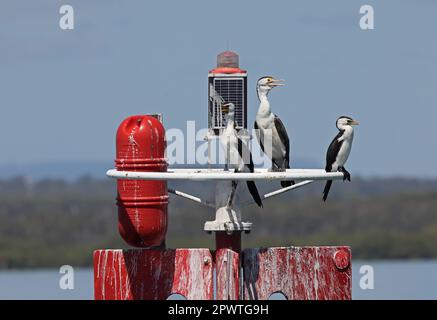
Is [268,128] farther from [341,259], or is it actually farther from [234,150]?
[341,259]

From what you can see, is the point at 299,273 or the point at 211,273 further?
the point at 299,273

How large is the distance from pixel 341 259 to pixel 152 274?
6.84 ft

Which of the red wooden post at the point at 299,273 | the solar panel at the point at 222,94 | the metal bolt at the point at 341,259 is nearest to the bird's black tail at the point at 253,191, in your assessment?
the red wooden post at the point at 299,273

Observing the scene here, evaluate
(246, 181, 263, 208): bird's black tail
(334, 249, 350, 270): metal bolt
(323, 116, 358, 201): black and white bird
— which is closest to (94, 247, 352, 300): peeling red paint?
(334, 249, 350, 270): metal bolt

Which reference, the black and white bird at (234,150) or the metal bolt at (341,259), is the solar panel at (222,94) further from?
the metal bolt at (341,259)

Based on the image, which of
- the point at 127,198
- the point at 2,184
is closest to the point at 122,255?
the point at 127,198

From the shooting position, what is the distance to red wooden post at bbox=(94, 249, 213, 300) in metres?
21.3

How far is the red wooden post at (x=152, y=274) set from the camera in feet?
69.8

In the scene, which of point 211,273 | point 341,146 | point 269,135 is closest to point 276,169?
point 269,135

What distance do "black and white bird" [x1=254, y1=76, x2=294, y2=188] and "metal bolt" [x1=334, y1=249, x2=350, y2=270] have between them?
1.21 meters

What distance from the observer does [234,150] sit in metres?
21.0

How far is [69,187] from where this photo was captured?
173500 mm
